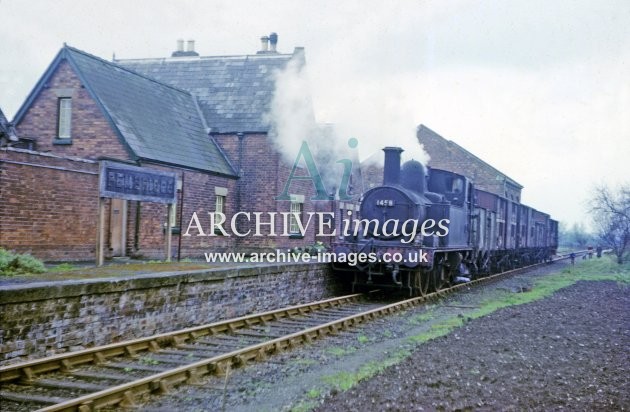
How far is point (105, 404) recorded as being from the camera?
5.39m

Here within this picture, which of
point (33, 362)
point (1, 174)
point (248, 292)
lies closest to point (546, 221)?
point (248, 292)

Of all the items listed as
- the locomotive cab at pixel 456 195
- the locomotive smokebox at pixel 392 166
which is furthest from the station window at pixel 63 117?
the locomotive cab at pixel 456 195

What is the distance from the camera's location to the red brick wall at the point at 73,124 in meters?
15.8

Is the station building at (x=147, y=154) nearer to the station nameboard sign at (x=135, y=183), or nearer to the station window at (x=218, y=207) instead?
the station window at (x=218, y=207)

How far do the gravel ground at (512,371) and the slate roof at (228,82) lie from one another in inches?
505

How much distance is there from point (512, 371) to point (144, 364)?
4224 millimetres

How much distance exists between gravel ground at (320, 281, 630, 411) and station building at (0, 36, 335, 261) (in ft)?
24.7

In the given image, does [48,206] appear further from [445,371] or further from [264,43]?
[264,43]

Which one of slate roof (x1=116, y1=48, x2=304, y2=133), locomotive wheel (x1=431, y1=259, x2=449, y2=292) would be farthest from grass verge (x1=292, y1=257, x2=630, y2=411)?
slate roof (x1=116, y1=48, x2=304, y2=133)

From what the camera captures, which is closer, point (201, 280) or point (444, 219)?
point (201, 280)

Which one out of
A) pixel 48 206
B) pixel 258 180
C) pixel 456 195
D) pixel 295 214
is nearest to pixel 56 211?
pixel 48 206

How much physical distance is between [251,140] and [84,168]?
753cm

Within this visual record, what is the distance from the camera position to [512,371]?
22.1 ft

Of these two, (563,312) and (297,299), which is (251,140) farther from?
Answer: (563,312)
